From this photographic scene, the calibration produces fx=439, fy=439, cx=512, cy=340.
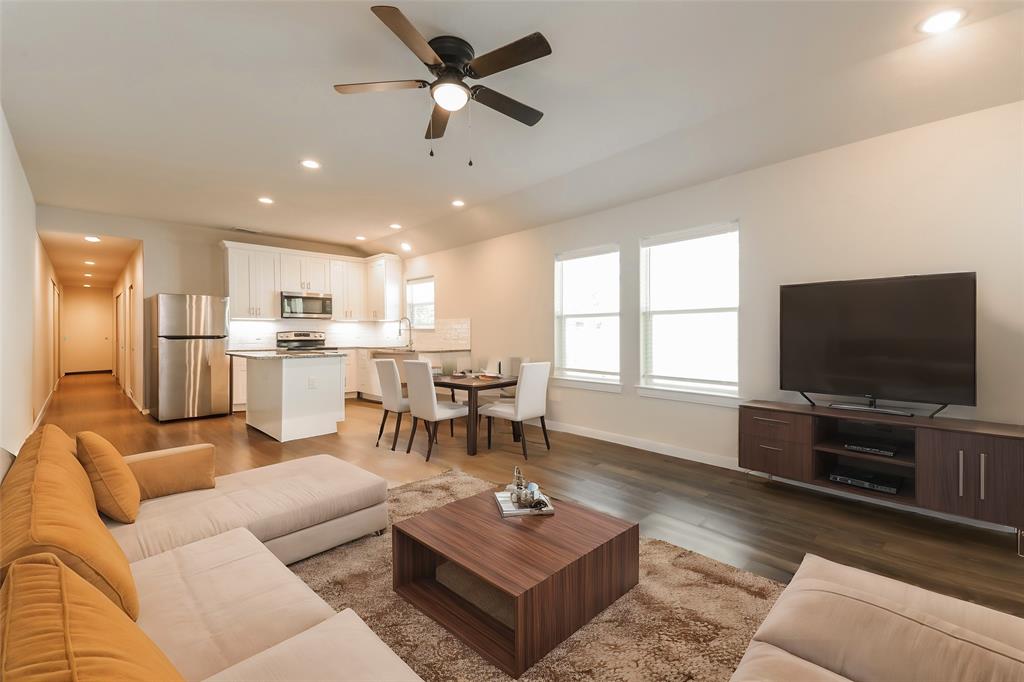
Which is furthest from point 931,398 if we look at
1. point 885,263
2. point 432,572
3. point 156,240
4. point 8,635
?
point 156,240

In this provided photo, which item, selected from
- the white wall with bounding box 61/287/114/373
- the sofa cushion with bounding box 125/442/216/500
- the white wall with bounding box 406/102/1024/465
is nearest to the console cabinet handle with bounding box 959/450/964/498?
the white wall with bounding box 406/102/1024/465

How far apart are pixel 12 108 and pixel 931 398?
6.56 metres

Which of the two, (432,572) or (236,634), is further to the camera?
(432,572)

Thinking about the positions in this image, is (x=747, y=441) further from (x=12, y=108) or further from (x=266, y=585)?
(x=12, y=108)

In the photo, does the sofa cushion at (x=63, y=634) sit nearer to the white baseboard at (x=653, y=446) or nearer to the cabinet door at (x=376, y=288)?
the white baseboard at (x=653, y=446)

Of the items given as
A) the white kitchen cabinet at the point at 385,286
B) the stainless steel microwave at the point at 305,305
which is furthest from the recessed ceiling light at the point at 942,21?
the stainless steel microwave at the point at 305,305

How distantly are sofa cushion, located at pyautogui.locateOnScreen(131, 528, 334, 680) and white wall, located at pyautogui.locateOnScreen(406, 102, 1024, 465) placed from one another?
3.66m

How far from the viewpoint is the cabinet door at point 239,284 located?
264 inches

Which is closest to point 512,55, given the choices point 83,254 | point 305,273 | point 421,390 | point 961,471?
point 421,390

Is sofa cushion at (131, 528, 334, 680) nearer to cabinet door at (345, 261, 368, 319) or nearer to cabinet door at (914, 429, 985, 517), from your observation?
cabinet door at (914, 429, 985, 517)

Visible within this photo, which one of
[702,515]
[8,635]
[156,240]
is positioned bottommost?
[702,515]

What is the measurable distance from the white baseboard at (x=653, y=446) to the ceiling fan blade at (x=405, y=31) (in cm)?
375

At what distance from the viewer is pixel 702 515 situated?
9.57 ft

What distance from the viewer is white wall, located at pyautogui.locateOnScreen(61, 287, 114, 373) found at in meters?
12.2
